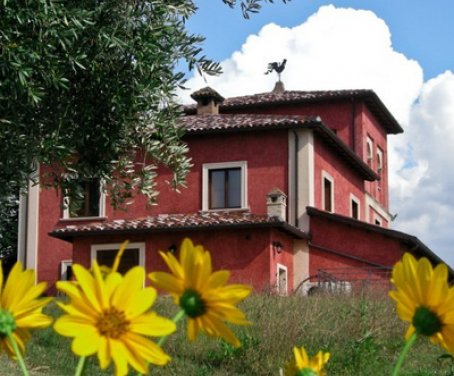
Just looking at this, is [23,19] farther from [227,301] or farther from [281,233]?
[281,233]

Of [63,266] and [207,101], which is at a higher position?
[207,101]

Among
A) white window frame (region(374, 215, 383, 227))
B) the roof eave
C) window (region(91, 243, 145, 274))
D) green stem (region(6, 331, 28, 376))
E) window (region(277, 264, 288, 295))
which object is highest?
white window frame (region(374, 215, 383, 227))

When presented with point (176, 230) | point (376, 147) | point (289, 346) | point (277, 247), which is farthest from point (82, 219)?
point (289, 346)

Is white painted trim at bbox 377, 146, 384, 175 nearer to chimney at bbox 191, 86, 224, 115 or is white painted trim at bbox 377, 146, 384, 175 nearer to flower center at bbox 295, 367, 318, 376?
chimney at bbox 191, 86, 224, 115

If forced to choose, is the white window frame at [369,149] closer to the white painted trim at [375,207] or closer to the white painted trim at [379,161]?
the white painted trim at [379,161]

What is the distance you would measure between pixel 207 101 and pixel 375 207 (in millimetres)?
7701

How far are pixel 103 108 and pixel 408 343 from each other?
11.2m

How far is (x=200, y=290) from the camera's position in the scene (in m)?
1.22

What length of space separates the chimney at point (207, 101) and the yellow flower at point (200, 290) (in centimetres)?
2805

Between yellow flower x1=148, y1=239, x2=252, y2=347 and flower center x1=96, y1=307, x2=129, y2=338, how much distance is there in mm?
81

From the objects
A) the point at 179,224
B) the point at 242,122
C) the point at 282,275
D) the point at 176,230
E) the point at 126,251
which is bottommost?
the point at 282,275

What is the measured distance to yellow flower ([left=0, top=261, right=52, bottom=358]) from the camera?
1264 millimetres

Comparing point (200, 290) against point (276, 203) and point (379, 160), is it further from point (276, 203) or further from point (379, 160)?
point (379, 160)

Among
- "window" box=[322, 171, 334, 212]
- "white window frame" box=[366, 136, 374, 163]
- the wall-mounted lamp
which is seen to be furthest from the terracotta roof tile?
"white window frame" box=[366, 136, 374, 163]
